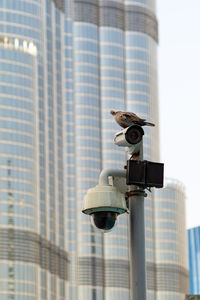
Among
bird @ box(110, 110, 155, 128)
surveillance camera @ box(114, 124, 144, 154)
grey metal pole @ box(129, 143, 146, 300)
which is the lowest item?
grey metal pole @ box(129, 143, 146, 300)

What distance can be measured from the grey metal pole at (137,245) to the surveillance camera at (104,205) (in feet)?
1.11

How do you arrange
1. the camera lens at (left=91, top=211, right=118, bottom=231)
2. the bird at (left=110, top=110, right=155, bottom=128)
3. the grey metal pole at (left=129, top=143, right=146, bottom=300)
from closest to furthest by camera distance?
the grey metal pole at (left=129, top=143, right=146, bottom=300) < the camera lens at (left=91, top=211, right=118, bottom=231) < the bird at (left=110, top=110, right=155, bottom=128)

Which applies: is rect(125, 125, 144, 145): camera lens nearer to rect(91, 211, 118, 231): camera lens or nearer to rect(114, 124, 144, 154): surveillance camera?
rect(114, 124, 144, 154): surveillance camera

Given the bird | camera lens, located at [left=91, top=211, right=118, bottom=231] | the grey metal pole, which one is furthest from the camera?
the bird

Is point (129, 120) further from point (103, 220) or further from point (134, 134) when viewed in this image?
point (103, 220)

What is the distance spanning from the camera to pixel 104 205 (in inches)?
551

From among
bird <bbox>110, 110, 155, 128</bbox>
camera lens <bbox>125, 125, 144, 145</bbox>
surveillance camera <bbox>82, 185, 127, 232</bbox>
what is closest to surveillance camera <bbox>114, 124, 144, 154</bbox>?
camera lens <bbox>125, 125, 144, 145</bbox>

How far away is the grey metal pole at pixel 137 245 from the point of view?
13969mm

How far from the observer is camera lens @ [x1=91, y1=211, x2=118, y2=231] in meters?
14.2

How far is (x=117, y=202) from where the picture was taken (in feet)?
46.3

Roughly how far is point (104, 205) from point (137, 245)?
92 cm

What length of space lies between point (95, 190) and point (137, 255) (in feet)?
4.22

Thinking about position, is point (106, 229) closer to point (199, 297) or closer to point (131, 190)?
point (131, 190)

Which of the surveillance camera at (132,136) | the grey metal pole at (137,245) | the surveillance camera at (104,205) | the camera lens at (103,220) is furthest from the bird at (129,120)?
the camera lens at (103,220)
